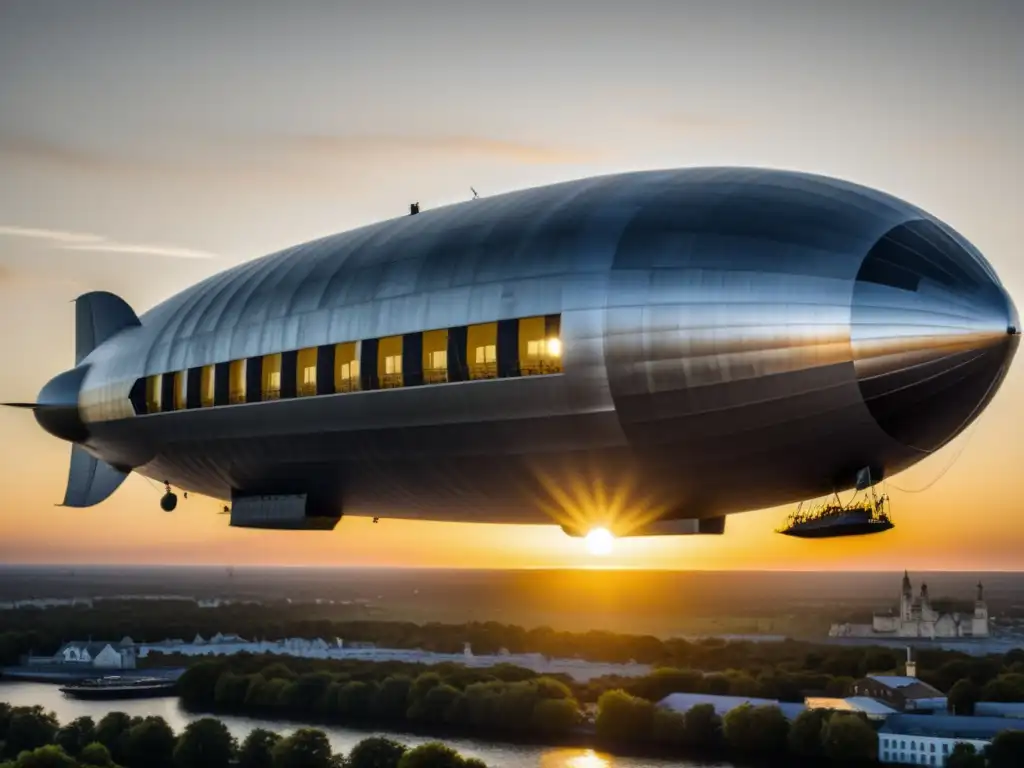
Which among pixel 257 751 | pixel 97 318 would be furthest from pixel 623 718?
pixel 97 318

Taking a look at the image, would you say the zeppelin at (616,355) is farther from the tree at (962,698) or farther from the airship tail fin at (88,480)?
the tree at (962,698)

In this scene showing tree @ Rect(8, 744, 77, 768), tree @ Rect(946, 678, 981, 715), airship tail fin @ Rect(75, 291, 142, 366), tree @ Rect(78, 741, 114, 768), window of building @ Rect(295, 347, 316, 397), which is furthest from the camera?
tree @ Rect(946, 678, 981, 715)

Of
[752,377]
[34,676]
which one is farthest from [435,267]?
[34,676]

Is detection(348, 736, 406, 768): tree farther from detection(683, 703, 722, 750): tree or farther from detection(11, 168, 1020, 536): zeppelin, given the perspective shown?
detection(11, 168, 1020, 536): zeppelin

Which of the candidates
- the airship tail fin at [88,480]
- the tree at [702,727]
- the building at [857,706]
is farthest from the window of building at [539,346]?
the building at [857,706]

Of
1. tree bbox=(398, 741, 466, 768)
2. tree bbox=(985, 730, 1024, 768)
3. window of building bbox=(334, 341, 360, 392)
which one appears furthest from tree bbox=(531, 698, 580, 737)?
window of building bbox=(334, 341, 360, 392)

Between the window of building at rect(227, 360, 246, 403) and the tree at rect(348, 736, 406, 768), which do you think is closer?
the window of building at rect(227, 360, 246, 403)
